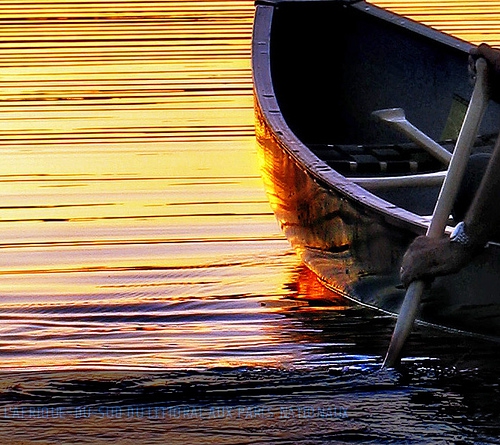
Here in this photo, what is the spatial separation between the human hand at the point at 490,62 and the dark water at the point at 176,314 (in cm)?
59

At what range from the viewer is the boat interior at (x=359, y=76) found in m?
4.04

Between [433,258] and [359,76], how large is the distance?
191 cm

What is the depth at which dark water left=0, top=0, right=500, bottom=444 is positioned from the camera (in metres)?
2.50

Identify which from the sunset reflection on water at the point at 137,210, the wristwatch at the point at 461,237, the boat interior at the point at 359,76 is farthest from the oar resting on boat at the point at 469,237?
the boat interior at the point at 359,76

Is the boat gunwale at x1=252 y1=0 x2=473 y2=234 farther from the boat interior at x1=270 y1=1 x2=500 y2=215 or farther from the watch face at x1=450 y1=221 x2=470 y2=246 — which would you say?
the watch face at x1=450 y1=221 x2=470 y2=246

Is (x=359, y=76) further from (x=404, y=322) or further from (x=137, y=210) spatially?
(x=404, y=322)

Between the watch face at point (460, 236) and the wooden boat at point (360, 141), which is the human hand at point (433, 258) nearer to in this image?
the watch face at point (460, 236)

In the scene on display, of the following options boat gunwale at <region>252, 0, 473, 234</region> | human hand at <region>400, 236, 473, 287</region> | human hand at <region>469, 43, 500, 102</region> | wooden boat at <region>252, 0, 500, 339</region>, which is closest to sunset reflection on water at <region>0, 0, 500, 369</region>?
wooden boat at <region>252, 0, 500, 339</region>

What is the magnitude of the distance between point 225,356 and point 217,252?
769 millimetres

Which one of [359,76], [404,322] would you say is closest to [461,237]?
[404,322]

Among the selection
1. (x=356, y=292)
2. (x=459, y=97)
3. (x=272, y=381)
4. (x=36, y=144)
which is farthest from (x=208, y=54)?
(x=272, y=381)

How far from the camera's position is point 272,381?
2.67 meters

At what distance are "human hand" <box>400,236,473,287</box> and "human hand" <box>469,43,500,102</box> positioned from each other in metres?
0.28

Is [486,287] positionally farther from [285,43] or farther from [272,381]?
[285,43]
